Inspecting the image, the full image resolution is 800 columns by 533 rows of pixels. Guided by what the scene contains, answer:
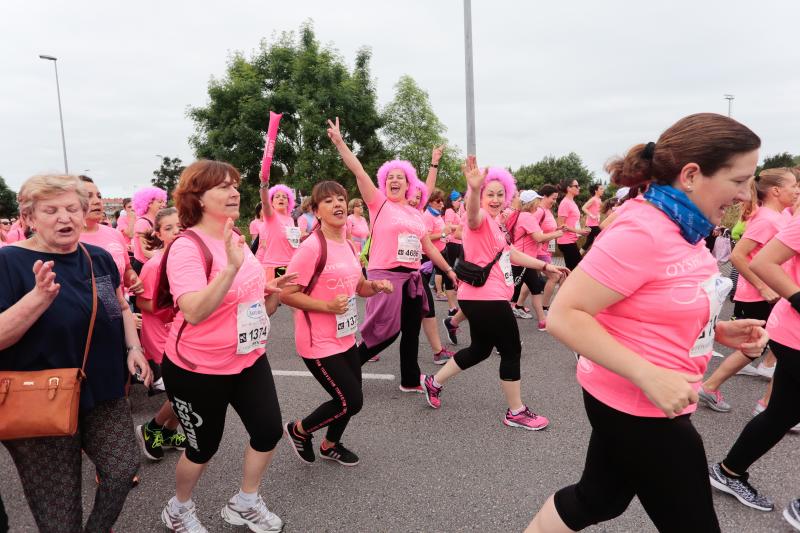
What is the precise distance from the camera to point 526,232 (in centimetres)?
638

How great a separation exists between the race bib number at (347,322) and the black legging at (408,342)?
107 centimetres

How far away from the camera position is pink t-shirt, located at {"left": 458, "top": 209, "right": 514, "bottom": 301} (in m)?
3.69

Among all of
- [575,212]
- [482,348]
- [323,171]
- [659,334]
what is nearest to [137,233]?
[482,348]

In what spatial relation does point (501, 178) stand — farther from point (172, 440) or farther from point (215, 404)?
point (172, 440)

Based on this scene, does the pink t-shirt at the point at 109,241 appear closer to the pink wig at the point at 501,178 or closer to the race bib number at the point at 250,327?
the race bib number at the point at 250,327

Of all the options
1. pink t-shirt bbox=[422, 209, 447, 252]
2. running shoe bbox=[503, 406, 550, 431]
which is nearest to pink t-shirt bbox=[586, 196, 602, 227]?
pink t-shirt bbox=[422, 209, 447, 252]

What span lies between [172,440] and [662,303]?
3366mm

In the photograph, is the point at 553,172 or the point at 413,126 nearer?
the point at 413,126

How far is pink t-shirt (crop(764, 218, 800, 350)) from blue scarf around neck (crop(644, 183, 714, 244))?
133cm

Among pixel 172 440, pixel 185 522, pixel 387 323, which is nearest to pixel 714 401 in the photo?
pixel 387 323

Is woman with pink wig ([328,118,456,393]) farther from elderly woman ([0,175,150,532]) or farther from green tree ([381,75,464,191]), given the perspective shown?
green tree ([381,75,464,191])

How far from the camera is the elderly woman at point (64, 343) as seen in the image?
1873 millimetres

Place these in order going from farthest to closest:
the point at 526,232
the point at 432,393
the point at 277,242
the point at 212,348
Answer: the point at 277,242, the point at 526,232, the point at 432,393, the point at 212,348

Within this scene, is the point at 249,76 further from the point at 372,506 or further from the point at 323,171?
the point at 372,506
